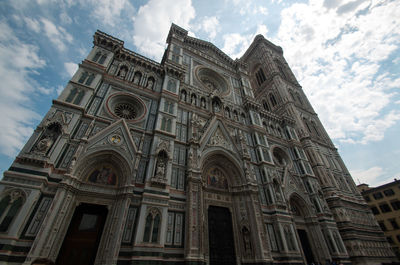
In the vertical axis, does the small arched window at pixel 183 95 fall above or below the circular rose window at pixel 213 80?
below

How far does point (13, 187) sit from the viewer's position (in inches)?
306

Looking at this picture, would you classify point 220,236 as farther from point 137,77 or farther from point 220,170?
point 137,77

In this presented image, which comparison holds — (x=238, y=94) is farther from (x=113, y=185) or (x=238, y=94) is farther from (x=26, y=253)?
(x=26, y=253)

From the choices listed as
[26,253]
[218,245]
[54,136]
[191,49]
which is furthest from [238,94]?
[26,253]

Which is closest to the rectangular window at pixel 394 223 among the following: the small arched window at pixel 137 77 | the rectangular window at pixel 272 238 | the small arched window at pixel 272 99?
the small arched window at pixel 272 99

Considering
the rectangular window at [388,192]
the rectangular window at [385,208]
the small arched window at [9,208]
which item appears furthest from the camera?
the rectangular window at [388,192]

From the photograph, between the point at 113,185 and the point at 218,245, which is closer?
the point at 113,185

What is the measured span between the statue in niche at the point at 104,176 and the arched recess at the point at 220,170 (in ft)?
20.3

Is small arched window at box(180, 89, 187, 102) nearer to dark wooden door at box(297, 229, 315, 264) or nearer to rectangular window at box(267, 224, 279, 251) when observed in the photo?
rectangular window at box(267, 224, 279, 251)

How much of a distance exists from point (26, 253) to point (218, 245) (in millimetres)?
9628

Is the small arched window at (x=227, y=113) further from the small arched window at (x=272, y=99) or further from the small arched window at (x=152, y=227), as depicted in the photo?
the small arched window at (x=272, y=99)

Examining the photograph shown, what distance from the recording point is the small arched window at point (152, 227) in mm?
9258

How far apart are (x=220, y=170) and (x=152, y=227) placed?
24.2 feet

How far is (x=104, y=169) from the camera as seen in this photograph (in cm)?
1073
